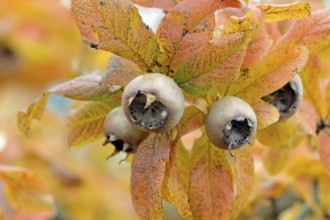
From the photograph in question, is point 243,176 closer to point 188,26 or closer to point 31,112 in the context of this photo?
point 188,26

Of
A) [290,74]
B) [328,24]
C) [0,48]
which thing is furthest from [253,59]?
[0,48]

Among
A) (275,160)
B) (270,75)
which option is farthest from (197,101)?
(275,160)

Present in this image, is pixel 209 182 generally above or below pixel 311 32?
below

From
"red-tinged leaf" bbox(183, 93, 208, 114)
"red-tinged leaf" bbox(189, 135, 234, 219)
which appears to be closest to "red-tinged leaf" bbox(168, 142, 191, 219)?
"red-tinged leaf" bbox(189, 135, 234, 219)

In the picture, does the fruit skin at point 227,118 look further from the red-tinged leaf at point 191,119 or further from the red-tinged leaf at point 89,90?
the red-tinged leaf at point 89,90

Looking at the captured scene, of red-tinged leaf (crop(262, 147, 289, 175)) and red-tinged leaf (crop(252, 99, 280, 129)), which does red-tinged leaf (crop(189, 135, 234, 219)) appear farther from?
red-tinged leaf (crop(262, 147, 289, 175))

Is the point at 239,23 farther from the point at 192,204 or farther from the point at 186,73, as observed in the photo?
the point at 192,204

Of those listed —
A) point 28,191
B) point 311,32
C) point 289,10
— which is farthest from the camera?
point 28,191
